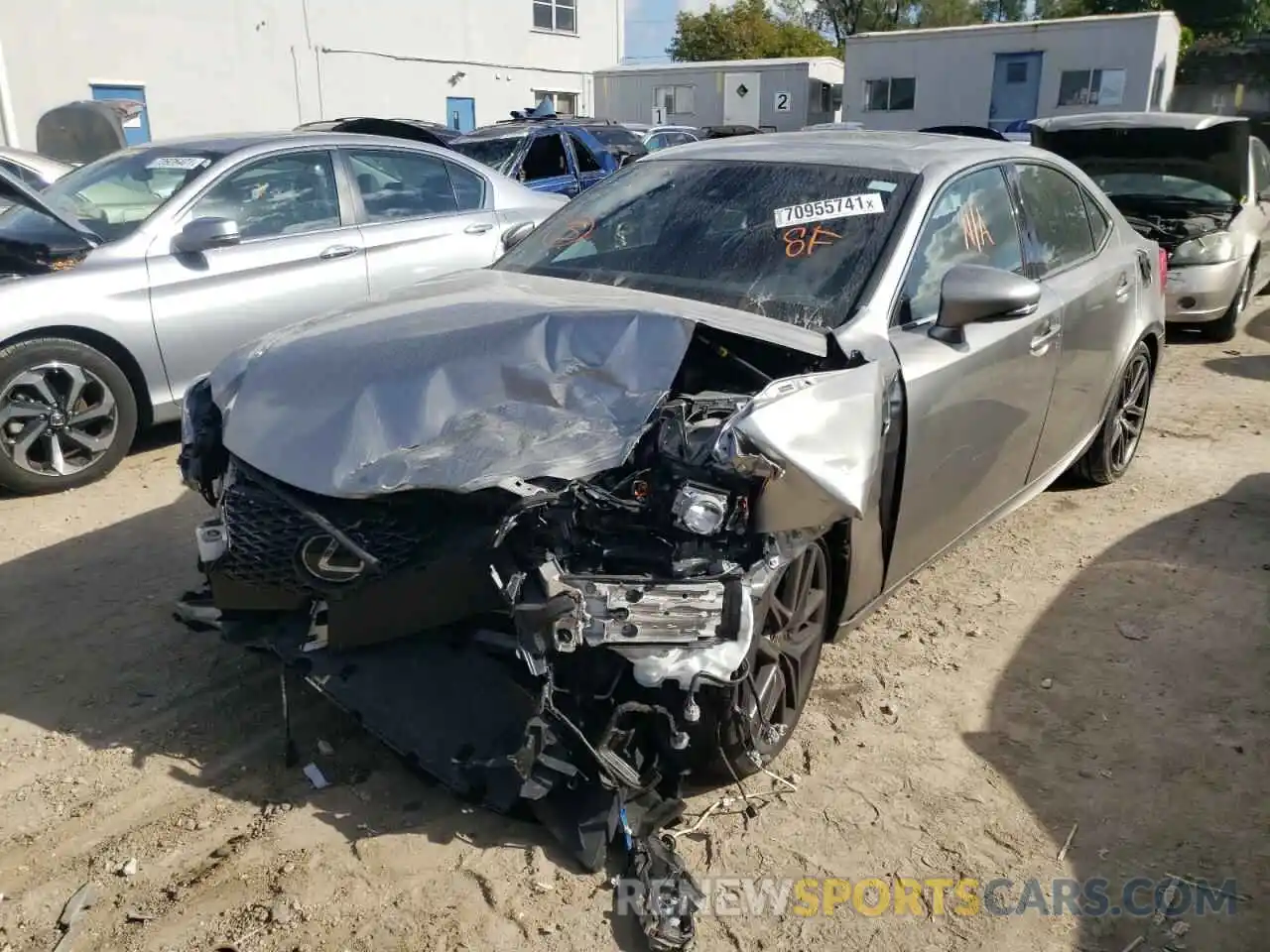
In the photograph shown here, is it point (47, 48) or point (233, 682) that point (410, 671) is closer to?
point (233, 682)

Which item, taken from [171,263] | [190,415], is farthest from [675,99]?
[190,415]

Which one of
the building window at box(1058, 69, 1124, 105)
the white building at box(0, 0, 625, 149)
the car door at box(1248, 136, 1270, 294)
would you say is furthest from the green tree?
the car door at box(1248, 136, 1270, 294)

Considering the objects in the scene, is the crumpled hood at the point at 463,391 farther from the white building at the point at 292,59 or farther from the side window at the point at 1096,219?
the white building at the point at 292,59

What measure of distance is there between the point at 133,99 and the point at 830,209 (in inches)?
694

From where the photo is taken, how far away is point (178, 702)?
333 centimetres

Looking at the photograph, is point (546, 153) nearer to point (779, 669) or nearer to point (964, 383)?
point (964, 383)

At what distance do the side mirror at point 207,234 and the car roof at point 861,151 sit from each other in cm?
222

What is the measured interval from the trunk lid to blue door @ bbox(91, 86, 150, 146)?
49.4 ft

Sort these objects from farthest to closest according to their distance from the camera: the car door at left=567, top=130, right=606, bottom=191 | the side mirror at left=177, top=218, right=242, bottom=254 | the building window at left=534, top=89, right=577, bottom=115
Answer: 1. the building window at left=534, top=89, right=577, bottom=115
2. the car door at left=567, top=130, right=606, bottom=191
3. the side mirror at left=177, top=218, right=242, bottom=254

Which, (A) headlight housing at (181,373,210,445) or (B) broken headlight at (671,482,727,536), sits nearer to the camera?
(B) broken headlight at (671,482,727,536)

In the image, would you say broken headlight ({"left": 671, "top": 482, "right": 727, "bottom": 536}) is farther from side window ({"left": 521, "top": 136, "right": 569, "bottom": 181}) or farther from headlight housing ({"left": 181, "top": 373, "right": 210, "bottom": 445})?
side window ({"left": 521, "top": 136, "right": 569, "bottom": 181})

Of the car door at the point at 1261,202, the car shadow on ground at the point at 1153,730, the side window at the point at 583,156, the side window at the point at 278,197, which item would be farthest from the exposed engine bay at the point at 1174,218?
the side window at the point at 278,197

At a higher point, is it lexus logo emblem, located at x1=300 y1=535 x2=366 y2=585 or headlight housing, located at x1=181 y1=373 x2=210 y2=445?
headlight housing, located at x1=181 y1=373 x2=210 y2=445

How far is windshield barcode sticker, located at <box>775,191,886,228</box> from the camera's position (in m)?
3.48
